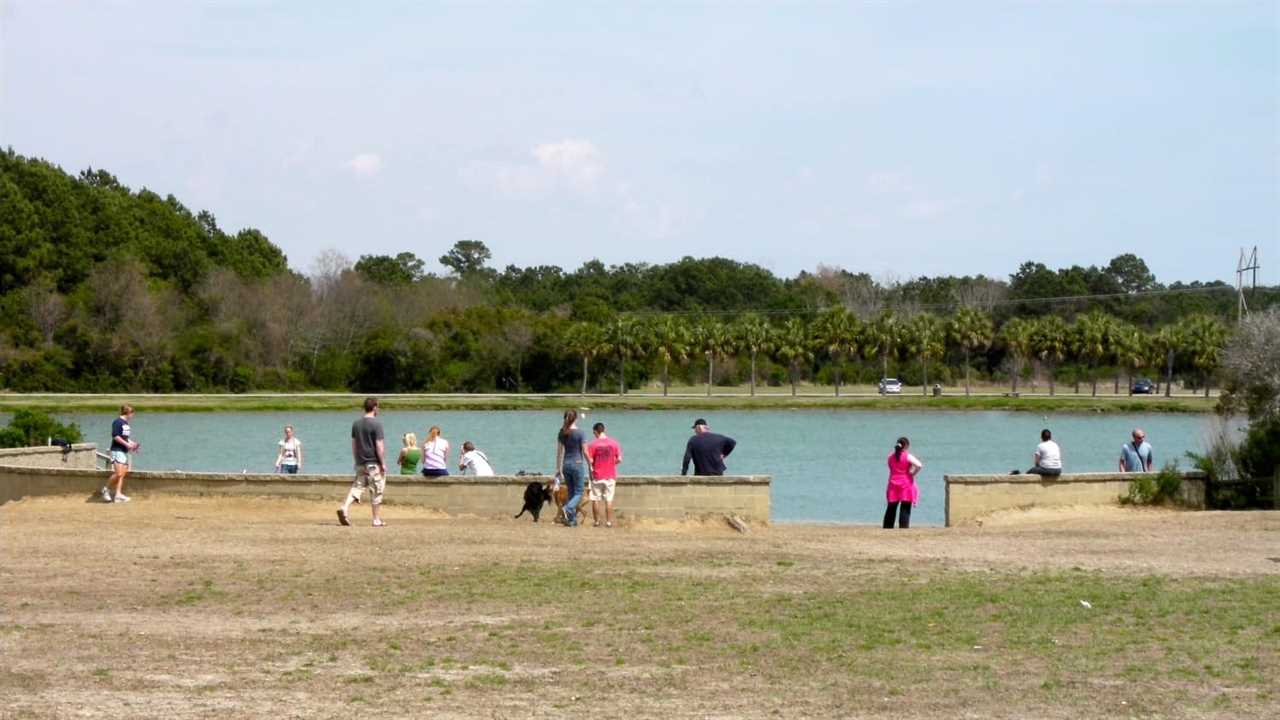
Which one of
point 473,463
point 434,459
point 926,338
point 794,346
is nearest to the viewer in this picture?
point 434,459

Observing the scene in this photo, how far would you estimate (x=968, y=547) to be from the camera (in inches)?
725

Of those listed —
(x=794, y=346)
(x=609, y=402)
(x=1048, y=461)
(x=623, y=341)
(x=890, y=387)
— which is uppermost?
(x=794, y=346)

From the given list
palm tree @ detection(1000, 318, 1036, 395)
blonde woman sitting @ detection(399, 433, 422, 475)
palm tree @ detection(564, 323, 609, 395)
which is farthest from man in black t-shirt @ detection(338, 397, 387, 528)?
palm tree @ detection(1000, 318, 1036, 395)

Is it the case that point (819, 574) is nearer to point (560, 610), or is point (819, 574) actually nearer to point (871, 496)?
point (560, 610)

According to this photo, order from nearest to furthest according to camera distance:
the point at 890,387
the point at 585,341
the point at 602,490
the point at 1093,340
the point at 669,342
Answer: the point at 602,490
the point at 585,341
the point at 669,342
the point at 890,387
the point at 1093,340

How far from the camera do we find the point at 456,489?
22.7 metres

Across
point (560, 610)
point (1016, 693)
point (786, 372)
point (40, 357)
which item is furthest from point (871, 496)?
point (786, 372)

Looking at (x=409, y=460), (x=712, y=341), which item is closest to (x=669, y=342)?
(x=712, y=341)

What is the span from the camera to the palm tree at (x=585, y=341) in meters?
100

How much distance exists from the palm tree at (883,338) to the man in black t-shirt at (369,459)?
8853 centimetres

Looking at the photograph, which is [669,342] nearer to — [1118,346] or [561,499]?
[1118,346]

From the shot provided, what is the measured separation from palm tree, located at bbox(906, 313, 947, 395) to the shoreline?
6.23m

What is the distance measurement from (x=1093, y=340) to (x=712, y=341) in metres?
24.5

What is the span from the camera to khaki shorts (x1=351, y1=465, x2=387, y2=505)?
63.8ft
